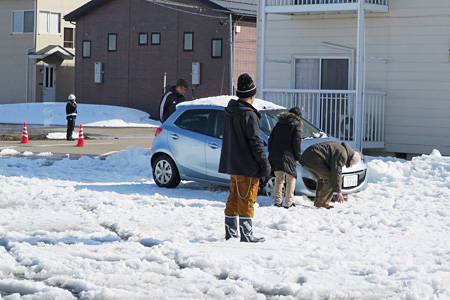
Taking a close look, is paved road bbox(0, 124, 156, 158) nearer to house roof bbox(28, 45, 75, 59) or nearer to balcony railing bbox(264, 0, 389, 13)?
balcony railing bbox(264, 0, 389, 13)

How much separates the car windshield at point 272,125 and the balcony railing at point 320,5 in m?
Result: 6.00

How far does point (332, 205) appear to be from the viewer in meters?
13.0

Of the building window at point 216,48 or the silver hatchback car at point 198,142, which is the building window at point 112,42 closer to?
the building window at point 216,48

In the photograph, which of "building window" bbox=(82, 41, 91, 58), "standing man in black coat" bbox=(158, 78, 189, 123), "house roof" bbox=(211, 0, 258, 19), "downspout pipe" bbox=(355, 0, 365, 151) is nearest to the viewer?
"standing man in black coat" bbox=(158, 78, 189, 123)

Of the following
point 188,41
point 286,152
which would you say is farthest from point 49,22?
point 286,152

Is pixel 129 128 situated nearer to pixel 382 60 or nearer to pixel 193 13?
pixel 193 13

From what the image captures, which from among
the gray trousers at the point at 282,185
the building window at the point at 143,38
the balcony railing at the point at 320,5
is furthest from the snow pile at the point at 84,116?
the gray trousers at the point at 282,185

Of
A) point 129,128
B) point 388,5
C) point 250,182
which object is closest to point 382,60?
point 388,5

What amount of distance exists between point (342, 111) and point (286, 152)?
8859 millimetres

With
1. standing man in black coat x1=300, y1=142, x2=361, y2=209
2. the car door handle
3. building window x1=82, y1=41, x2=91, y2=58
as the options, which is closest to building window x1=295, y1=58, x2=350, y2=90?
the car door handle

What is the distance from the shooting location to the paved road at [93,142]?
23109mm

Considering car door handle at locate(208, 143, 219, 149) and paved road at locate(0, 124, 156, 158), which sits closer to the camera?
car door handle at locate(208, 143, 219, 149)

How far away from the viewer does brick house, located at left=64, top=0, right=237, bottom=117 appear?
4181 centimetres

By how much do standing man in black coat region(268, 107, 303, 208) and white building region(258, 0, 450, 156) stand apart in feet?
25.2
